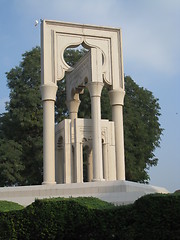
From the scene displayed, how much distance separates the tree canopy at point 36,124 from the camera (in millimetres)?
26750

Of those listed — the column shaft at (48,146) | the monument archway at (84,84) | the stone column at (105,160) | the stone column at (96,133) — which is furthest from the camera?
the stone column at (105,160)

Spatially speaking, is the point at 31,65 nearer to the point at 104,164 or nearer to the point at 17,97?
the point at 17,97

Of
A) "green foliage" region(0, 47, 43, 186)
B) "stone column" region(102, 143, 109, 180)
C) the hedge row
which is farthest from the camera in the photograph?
"green foliage" region(0, 47, 43, 186)

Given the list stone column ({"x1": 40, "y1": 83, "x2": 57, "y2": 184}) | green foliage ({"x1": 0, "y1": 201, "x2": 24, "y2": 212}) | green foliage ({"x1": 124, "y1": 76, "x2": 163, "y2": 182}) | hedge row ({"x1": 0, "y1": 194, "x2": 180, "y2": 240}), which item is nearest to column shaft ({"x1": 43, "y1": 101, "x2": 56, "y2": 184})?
stone column ({"x1": 40, "y1": 83, "x2": 57, "y2": 184})

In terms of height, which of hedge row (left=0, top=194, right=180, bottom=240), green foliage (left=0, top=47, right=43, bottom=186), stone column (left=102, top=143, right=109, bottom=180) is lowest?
hedge row (left=0, top=194, right=180, bottom=240)

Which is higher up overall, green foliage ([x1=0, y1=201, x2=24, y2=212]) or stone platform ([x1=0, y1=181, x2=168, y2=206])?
stone platform ([x1=0, y1=181, x2=168, y2=206])

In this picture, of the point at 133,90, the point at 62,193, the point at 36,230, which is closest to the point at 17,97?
the point at 133,90

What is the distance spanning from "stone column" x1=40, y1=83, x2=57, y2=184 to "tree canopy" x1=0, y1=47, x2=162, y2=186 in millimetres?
6881

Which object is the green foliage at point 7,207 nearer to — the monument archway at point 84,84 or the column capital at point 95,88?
the monument archway at point 84,84

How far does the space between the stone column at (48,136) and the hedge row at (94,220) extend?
7.74 meters

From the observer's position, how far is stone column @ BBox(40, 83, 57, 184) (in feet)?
59.4

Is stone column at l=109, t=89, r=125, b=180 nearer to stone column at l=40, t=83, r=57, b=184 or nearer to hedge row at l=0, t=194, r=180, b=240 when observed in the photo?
stone column at l=40, t=83, r=57, b=184

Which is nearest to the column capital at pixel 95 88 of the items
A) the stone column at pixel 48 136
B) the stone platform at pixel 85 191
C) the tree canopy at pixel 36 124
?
the stone column at pixel 48 136

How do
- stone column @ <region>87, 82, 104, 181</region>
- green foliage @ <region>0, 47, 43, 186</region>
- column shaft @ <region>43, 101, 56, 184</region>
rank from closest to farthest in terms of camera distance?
1. stone column @ <region>87, 82, 104, 181</region>
2. column shaft @ <region>43, 101, 56, 184</region>
3. green foliage @ <region>0, 47, 43, 186</region>
